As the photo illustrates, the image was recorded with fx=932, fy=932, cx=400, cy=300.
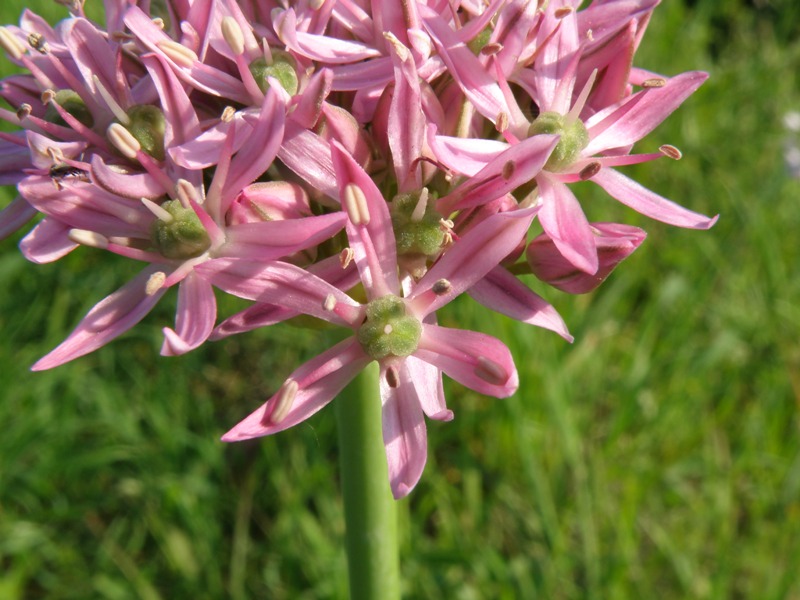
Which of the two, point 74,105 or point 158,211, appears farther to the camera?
point 74,105

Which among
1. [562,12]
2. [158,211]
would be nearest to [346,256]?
[158,211]

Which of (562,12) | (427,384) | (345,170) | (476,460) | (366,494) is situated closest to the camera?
(345,170)

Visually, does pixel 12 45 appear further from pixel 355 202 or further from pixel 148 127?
pixel 355 202

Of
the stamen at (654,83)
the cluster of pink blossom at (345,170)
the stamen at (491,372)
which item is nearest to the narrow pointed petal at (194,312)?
the cluster of pink blossom at (345,170)

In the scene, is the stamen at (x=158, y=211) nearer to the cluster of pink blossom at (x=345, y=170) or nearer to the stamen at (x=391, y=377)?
the cluster of pink blossom at (x=345, y=170)

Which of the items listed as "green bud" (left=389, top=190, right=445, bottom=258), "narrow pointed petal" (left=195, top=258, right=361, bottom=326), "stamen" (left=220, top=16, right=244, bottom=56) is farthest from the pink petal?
"green bud" (left=389, top=190, right=445, bottom=258)

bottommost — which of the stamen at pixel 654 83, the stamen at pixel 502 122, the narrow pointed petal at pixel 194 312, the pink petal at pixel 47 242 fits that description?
the pink petal at pixel 47 242

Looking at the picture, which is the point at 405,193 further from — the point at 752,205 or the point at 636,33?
the point at 752,205
